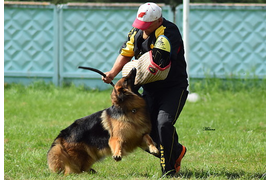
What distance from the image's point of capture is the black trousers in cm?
512

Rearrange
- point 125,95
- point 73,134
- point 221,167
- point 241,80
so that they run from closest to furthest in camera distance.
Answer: point 125,95 → point 73,134 → point 221,167 → point 241,80

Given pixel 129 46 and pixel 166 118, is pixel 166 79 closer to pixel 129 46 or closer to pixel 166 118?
pixel 166 118

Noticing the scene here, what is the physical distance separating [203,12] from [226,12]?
0.59 metres

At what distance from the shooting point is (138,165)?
6.18 m

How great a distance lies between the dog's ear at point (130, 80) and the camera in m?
5.11

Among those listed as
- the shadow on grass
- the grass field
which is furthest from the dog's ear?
the shadow on grass

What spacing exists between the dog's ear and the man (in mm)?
205

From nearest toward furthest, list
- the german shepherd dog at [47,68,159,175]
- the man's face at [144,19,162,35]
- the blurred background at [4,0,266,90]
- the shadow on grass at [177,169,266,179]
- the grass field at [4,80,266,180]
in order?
the man's face at [144,19,162,35]
the german shepherd dog at [47,68,159,175]
the shadow on grass at [177,169,266,179]
the grass field at [4,80,266,180]
the blurred background at [4,0,266,90]

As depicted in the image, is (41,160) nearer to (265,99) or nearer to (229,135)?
(229,135)

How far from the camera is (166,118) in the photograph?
5094 millimetres

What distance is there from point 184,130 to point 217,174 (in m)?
2.57

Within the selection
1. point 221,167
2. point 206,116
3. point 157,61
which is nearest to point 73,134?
point 157,61

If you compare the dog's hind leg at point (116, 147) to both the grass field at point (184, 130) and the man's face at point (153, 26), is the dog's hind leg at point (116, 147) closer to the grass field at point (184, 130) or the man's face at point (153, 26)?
the grass field at point (184, 130)

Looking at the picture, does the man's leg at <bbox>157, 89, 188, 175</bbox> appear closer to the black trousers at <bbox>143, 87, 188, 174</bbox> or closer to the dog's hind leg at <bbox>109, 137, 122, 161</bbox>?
the black trousers at <bbox>143, 87, 188, 174</bbox>
